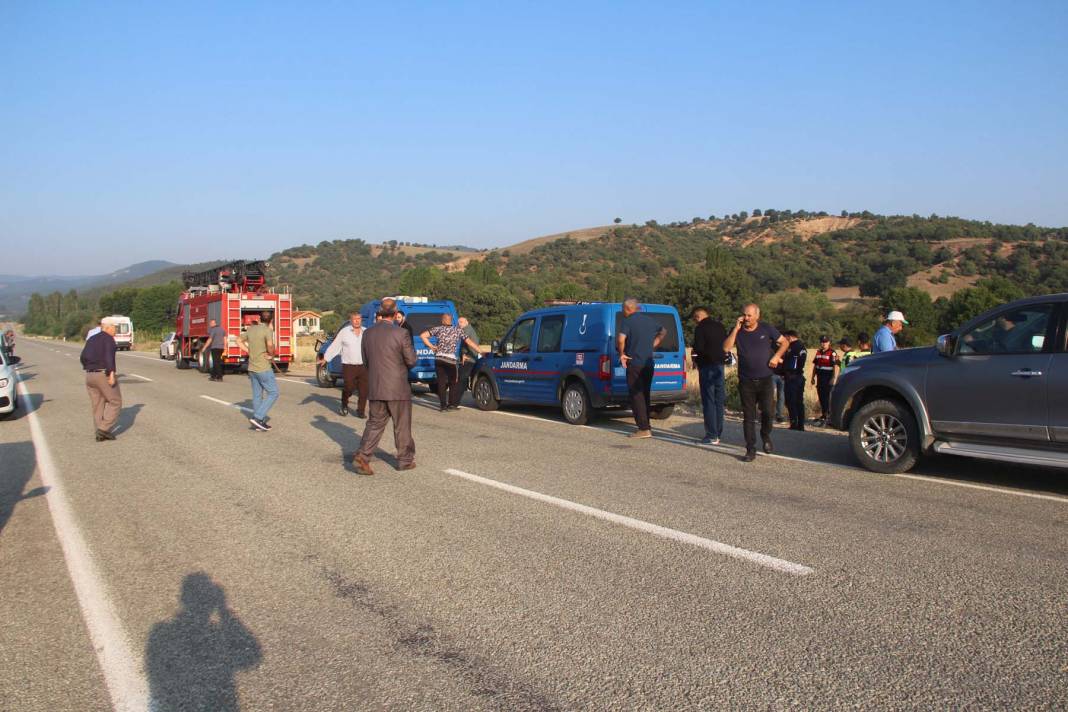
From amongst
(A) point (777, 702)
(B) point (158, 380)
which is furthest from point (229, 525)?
(B) point (158, 380)

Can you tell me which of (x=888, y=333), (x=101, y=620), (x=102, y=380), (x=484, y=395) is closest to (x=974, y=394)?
(x=888, y=333)

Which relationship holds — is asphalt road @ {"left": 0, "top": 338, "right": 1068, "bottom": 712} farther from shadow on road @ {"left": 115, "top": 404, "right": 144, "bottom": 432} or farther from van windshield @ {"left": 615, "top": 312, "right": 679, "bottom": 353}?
shadow on road @ {"left": 115, "top": 404, "right": 144, "bottom": 432}

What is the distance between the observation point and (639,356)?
37.6 feet

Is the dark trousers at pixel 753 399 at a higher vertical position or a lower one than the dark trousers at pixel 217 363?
higher

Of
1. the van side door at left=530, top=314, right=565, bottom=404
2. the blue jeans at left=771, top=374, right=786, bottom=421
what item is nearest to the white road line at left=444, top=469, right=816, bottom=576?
the van side door at left=530, top=314, right=565, bottom=404

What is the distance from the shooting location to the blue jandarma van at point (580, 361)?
41.9 ft

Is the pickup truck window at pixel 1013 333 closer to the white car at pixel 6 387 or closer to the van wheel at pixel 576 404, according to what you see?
the van wheel at pixel 576 404

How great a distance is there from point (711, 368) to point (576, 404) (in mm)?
3107

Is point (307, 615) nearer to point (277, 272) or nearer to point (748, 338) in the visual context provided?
point (748, 338)

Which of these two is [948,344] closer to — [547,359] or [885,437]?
[885,437]

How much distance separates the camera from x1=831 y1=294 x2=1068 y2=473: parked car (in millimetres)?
7523

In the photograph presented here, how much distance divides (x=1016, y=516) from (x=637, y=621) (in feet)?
13.5

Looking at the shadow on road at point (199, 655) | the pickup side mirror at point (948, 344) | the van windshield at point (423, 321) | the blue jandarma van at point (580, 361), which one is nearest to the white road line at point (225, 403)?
the van windshield at point (423, 321)

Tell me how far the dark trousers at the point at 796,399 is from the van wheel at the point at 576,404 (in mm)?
3131
